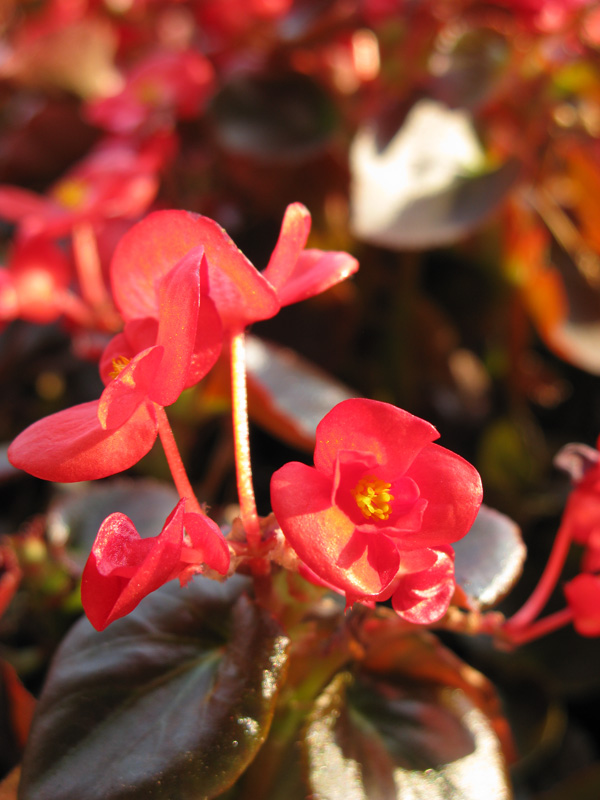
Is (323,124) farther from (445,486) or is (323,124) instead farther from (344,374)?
(445,486)

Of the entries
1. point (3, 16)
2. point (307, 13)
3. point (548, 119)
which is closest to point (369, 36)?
point (307, 13)

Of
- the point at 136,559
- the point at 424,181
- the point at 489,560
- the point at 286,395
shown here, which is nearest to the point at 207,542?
the point at 136,559

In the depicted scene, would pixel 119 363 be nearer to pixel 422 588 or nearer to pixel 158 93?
pixel 422 588

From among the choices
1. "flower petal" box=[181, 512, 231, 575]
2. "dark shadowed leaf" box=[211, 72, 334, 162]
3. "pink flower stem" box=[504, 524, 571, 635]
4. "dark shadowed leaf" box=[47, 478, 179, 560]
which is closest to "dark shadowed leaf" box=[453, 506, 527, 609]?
"pink flower stem" box=[504, 524, 571, 635]

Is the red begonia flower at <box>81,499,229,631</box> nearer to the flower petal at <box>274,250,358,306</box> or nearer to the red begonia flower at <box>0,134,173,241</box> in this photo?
the flower petal at <box>274,250,358,306</box>

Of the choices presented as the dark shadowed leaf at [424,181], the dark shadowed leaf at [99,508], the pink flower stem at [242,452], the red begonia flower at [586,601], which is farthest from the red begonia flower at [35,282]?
the red begonia flower at [586,601]

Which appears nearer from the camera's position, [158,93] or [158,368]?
[158,368]
